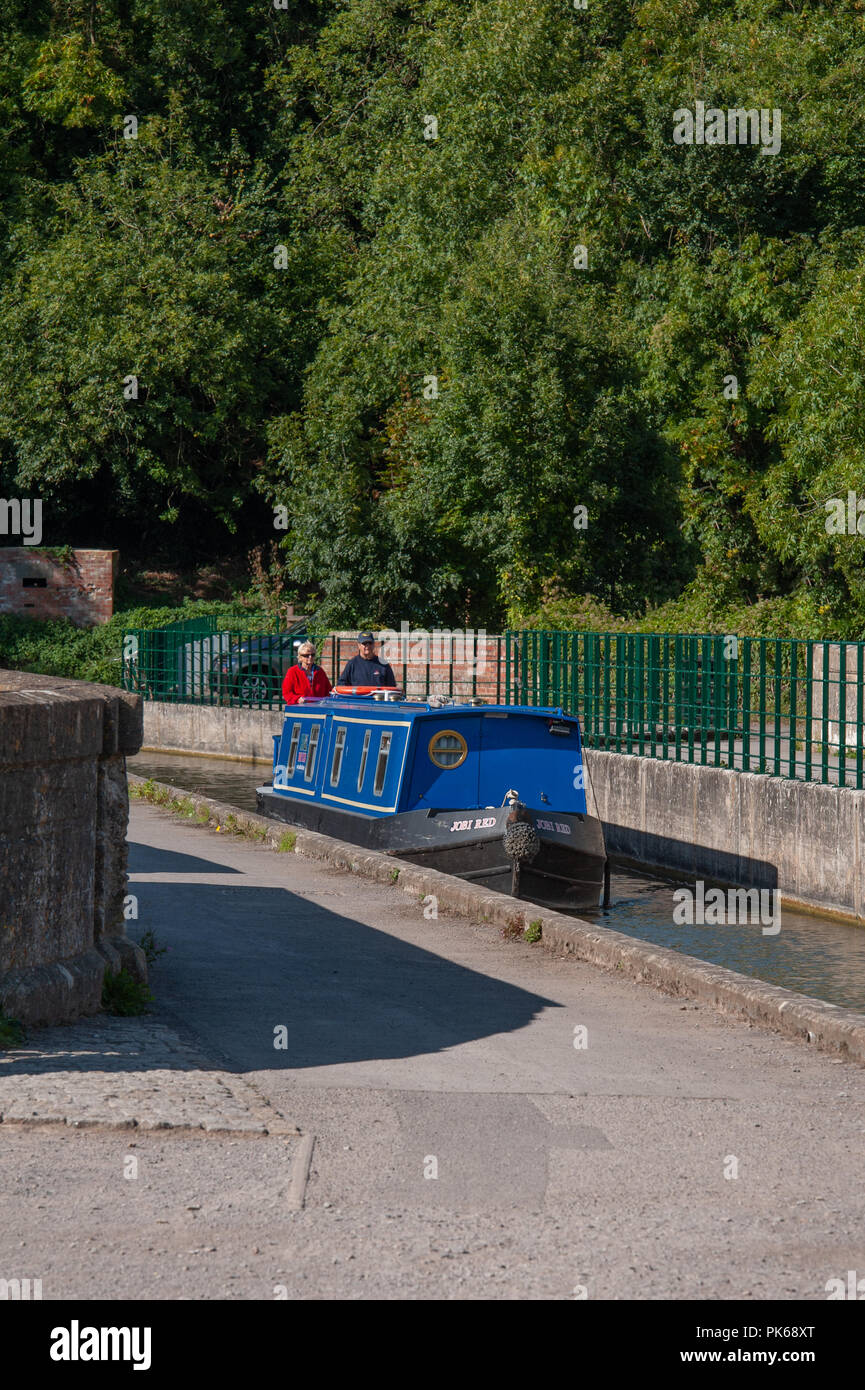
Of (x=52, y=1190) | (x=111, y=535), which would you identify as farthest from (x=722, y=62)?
(x=52, y=1190)

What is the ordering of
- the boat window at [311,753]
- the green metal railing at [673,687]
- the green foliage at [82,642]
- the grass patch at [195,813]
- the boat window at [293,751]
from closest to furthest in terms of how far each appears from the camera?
the grass patch at [195,813], the green metal railing at [673,687], the boat window at [311,753], the boat window at [293,751], the green foliage at [82,642]

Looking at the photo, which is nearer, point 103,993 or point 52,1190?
point 52,1190

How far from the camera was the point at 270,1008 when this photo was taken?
839 centimetres

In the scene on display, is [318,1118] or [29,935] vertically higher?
[29,935]

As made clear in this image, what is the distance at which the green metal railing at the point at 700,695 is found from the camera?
16.9 meters

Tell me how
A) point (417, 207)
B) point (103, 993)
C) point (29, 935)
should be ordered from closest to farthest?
point (29, 935) < point (103, 993) < point (417, 207)

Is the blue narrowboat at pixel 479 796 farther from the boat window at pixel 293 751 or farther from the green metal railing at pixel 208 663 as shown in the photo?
the green metal railing at pixel 208 663

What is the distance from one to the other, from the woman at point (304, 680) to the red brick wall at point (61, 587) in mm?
16119

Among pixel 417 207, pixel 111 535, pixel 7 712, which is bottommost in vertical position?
pixel 7 712

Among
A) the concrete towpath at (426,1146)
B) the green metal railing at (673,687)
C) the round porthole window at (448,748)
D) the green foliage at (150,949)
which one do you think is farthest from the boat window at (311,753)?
the green foliage at (150,949)

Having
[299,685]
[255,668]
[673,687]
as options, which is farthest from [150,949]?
[255,668]

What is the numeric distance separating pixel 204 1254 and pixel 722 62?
34.3 m
